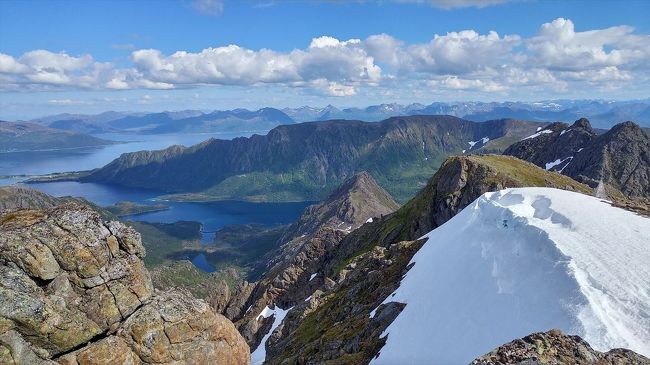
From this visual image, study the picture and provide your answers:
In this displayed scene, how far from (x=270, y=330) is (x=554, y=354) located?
93167mm

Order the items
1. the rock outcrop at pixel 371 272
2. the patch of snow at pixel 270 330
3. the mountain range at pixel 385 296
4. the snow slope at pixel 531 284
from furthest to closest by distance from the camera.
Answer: the patch of snow at pixel 270 330
the rock outcrop at pixel 371 272
the snow slope at pixel 531 284
the mountain range at pixel 385 296

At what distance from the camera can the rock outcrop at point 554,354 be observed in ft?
64.7

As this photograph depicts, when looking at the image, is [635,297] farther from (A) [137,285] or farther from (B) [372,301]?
(B) [372,301]

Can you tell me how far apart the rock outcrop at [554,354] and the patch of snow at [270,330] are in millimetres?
68790

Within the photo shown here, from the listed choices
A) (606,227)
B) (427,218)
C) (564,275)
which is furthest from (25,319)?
(427,218)

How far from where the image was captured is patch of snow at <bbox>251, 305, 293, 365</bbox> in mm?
86831

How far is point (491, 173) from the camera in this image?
111 meters

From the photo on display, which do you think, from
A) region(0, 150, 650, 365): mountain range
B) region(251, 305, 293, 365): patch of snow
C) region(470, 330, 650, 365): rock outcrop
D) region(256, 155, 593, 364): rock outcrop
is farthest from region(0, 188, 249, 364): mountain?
region(251, 305, 293, 365): patch of snow

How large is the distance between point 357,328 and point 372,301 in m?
9.19

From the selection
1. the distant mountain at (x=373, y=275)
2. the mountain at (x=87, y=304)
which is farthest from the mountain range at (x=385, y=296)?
the distant mountain at (x=373, y=275)

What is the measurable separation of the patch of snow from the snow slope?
46689 millimetres

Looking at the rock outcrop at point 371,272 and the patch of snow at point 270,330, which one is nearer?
the rock outcrop at point 371,272

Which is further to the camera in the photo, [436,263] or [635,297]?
[436,263]

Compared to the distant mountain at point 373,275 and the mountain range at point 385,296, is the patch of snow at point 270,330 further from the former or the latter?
the mountain range at point 385,296
